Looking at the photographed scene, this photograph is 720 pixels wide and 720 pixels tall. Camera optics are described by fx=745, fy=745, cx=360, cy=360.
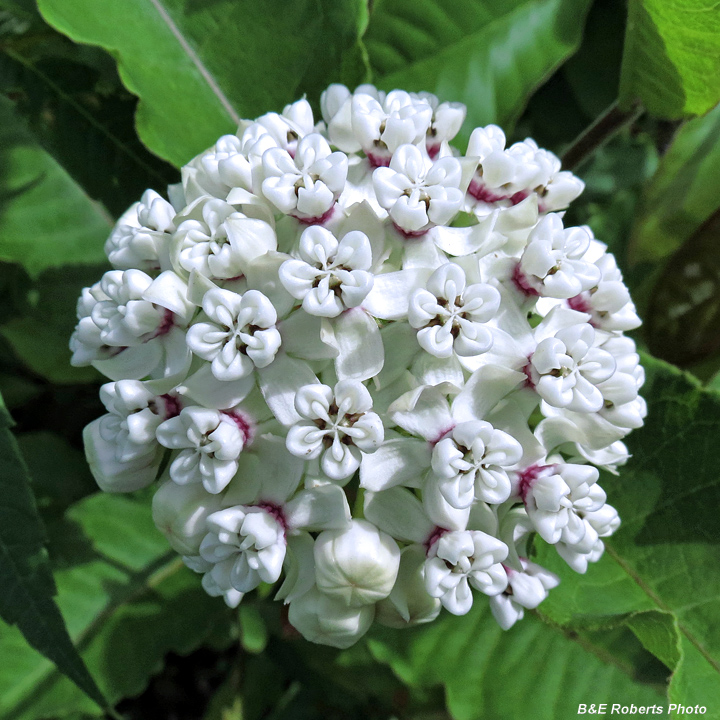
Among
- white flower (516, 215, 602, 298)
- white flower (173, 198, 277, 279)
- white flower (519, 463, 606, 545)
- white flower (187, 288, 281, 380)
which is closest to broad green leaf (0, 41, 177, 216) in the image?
white flower (173, 198, 277, 279)

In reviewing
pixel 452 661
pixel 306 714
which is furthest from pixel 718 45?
pixel 306 714

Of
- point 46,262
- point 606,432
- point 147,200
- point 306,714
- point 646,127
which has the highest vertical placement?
point 147,200

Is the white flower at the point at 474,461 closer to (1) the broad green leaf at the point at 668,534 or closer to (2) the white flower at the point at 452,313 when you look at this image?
(2) the white flower at the point at 452,313

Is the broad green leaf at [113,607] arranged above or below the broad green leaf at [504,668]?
above

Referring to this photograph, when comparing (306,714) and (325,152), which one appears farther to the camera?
(306,714)

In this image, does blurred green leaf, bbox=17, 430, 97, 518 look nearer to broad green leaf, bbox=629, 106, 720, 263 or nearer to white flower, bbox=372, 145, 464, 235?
white flower, bbox=372, 145, 464, 235

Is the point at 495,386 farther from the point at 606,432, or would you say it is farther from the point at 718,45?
the point at 718,45

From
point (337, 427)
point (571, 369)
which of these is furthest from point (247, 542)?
point (571, 369)

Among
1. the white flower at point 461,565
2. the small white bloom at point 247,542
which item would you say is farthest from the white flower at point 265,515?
the white flower at point 461,565
